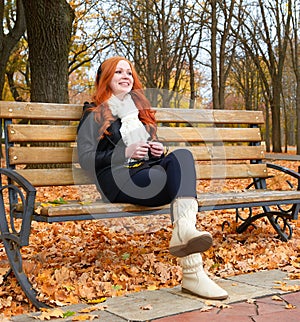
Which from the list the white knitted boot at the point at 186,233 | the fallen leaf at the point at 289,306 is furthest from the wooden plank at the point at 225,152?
the fallen leaf at the point at 289,306

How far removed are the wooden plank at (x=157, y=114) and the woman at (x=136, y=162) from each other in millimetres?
206

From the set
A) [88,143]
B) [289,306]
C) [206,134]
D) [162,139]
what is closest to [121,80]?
[88,143]

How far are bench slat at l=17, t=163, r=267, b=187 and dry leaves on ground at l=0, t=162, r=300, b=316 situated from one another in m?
0.21

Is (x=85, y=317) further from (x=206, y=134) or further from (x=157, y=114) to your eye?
(x=206, y=134)

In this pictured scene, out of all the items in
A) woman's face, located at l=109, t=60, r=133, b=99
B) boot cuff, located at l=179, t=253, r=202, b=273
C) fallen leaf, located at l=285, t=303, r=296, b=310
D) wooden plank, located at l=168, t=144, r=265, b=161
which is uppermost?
woman's face, located at l=109, t=60, r=133, b=99

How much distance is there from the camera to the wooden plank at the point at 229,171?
4.83 metres

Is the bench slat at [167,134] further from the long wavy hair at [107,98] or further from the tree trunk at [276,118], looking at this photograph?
the tree trunk at [276,118]

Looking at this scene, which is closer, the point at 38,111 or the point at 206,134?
the point at 38,111

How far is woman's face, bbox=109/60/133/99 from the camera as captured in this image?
13.4 feet

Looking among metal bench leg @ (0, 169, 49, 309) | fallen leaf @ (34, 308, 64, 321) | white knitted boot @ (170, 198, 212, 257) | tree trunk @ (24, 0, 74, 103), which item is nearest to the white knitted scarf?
white knitted boot @ (170, 198, 212, 257)

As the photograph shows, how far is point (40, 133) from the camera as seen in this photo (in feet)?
13.5

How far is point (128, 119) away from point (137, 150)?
15.5 inches

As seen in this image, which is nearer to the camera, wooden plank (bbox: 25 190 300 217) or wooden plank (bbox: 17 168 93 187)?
wooden plank (bbox: 25 190 300 217)

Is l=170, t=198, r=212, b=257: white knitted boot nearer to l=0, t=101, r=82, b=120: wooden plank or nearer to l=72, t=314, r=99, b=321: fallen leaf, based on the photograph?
l=72, t=314, r=99, b=321: fallen leaf
